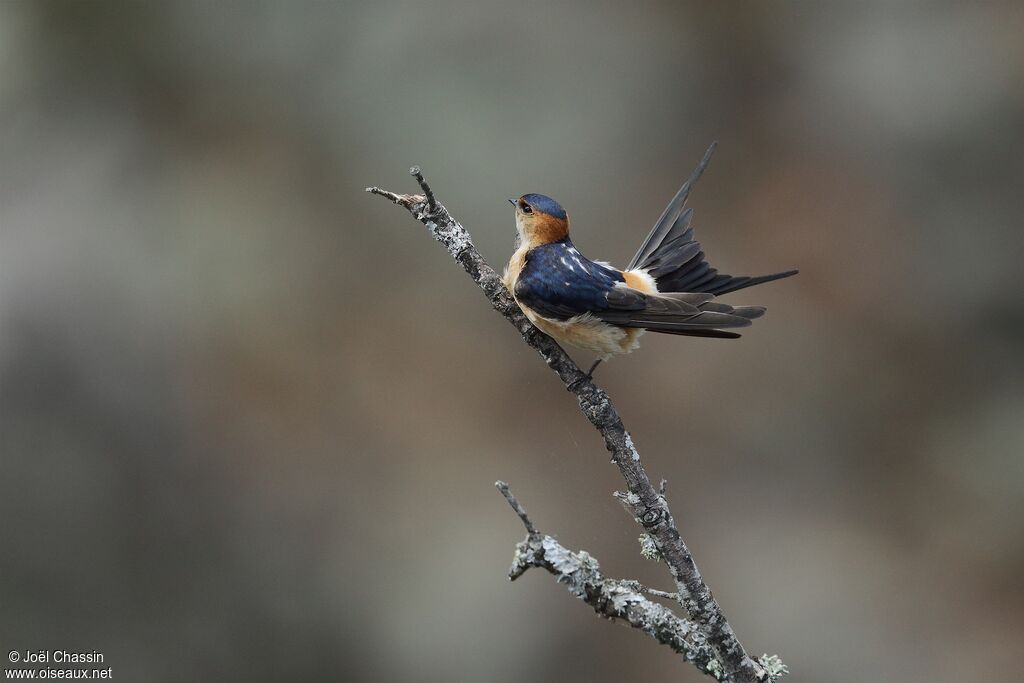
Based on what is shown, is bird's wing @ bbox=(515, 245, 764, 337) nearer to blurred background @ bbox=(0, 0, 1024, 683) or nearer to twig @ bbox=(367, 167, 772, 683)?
twig @ bbox=(367, 167, 772, 683)

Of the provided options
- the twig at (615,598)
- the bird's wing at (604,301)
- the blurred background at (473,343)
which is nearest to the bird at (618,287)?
the bird's wing at (604,301)

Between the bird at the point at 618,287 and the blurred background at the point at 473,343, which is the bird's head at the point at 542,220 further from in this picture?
the blurred background at the point at 473,343

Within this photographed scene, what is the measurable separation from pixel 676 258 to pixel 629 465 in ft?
4.52

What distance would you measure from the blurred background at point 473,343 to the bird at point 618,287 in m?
3.70

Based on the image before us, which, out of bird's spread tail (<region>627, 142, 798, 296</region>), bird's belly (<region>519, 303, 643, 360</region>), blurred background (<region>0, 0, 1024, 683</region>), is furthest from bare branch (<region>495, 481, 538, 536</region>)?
blurred background (<region>0, 0, 1024, 683</region>)

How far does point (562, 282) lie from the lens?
388 cm

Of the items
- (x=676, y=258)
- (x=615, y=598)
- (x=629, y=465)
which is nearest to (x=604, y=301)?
(x=676, y=258)

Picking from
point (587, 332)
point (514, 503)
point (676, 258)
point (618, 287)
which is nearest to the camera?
point (514, 503)

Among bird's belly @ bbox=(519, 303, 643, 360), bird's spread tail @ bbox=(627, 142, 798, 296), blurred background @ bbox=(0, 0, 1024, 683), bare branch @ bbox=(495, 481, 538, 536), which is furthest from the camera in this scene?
blurred background @ bbox=(0, 0, 1024, 683)

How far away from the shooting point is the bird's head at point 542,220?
4277 mm

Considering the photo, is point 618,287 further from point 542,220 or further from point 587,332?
point 542,220

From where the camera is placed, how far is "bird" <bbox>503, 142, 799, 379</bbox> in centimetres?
360

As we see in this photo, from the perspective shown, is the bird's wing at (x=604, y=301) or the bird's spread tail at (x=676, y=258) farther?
the bird's spread tail at (x=676, y=258)

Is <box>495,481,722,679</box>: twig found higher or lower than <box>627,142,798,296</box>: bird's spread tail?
lower
